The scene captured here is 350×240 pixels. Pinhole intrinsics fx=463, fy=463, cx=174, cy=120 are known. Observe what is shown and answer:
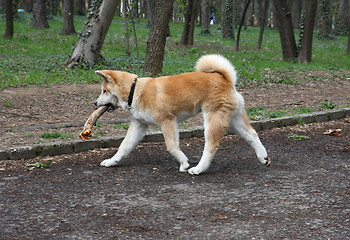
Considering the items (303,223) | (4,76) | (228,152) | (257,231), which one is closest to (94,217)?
(257,231)

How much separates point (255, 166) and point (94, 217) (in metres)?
2.60

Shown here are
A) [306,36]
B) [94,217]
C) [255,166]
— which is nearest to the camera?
[94,217]

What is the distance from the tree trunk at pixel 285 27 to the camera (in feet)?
62.0

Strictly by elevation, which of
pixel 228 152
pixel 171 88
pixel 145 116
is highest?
pixel 171 88

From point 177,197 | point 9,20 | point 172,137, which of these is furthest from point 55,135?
point 9,20

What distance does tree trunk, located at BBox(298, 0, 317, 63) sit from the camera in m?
18.4

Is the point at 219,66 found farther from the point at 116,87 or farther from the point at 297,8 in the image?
the point at 297,8

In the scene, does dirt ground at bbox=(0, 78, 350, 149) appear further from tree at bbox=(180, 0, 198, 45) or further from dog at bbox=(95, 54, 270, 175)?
tree at bbox=(180, 0, 198, 45)

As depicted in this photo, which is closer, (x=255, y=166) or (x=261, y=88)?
(x=255, y=166)

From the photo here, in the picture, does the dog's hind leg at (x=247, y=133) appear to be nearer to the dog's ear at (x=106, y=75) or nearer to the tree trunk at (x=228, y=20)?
the dog's ear at (x=106, y=75)

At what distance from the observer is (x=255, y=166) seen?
19.8 feet

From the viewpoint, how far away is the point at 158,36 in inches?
480

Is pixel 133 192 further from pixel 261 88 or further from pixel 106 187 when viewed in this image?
pixel 261 88

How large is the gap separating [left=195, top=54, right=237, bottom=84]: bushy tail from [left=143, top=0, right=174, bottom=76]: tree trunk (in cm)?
638
